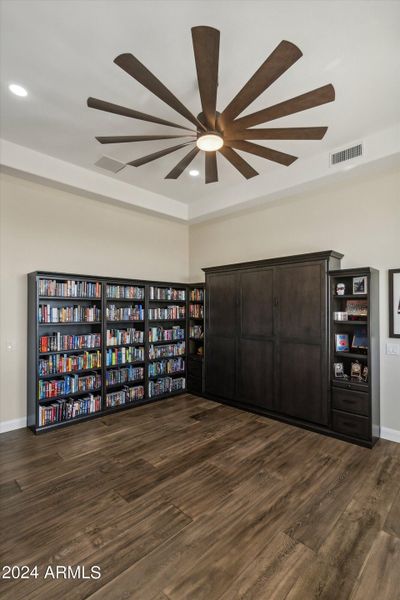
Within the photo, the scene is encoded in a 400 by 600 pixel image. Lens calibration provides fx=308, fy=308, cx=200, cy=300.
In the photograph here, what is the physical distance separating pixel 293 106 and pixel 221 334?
11.3ft

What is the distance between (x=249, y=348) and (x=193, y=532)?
2650mm

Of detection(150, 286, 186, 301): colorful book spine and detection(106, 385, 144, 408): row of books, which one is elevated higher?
detection(150, 286, 186, 301): colorful book spine

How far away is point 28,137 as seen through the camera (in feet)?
11.1

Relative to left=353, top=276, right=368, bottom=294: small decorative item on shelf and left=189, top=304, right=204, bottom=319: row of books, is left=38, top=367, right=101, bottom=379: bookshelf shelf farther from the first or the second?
left=353, top=276, right=368, bottom=294: small decorative item on shelf

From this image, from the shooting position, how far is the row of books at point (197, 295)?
219 inches

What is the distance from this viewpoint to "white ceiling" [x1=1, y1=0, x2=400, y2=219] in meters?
2.02

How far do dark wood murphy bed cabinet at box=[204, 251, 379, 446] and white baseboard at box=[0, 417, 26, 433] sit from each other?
2.68 m

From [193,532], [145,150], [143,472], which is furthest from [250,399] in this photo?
[145,150]

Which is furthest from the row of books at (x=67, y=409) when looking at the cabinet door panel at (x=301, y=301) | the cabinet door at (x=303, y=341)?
the cabinet door panel at (x=301, y=301)

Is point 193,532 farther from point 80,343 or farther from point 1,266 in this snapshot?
point 1,266

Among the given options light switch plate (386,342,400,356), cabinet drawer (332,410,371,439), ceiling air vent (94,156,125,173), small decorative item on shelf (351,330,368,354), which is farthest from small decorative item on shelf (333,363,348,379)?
ceiling air vent (94,156,125,173)

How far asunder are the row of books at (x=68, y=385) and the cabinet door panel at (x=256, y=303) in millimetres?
2235

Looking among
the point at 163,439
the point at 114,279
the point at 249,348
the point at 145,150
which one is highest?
the point at 145,150

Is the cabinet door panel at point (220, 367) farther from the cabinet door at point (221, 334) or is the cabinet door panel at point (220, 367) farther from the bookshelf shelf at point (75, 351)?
the bookshelf shelf at point (75, 351)
